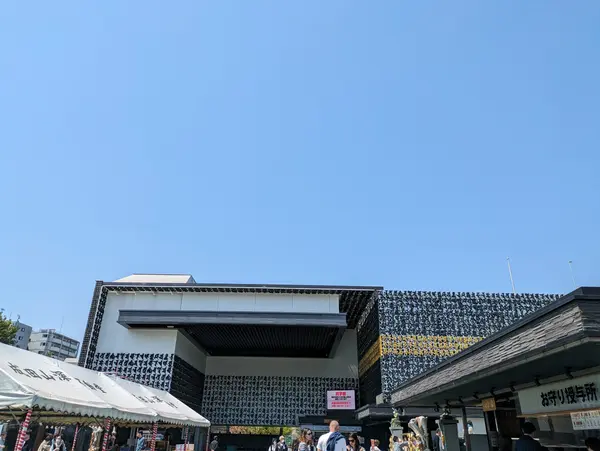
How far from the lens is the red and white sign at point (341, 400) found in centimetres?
2427

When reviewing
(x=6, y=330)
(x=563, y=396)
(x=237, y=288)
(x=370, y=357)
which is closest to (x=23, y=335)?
(x=6, y=330)

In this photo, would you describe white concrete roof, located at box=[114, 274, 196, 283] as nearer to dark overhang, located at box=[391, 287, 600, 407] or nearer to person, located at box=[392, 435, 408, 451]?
person, located at box=[392, 435, 408, 451]

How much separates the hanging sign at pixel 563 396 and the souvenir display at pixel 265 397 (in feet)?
67.4

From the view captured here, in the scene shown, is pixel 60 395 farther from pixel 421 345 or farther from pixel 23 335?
pixel 23 335

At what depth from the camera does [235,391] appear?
86.1 feet

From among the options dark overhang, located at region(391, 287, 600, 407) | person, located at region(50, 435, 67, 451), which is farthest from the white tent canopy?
dark overhang, located at region(391, 287, 600, 407)

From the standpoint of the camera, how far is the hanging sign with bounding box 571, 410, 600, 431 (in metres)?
5.08

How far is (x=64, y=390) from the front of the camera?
6.96 meters

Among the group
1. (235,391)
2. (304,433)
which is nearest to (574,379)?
(304,433)

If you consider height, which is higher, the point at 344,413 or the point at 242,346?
the point at 242,346

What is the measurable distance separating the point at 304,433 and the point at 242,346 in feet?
53.2

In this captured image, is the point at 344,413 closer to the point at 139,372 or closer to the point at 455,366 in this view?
the point at 139,372

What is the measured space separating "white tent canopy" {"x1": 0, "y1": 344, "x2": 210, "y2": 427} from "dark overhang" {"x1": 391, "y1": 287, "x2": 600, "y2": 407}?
580 centimetres

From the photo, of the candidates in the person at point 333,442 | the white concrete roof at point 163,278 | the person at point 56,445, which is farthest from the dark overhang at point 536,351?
the white concrete roof at point 163,278
